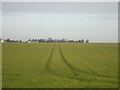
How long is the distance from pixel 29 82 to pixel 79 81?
10.6 feet

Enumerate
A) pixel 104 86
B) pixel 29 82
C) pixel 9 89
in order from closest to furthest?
pixel 9 89 → pixel 104 86 → pixel 29 82

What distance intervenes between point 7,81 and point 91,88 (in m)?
5.45

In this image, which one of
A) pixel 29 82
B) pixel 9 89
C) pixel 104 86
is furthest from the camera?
pixel 29 82

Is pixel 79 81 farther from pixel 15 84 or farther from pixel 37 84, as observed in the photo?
pixel 15 84

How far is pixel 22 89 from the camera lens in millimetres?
12469

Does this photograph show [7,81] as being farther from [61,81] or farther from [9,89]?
[61,81]

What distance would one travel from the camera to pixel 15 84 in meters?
13.6

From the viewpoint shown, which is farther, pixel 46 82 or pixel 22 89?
pixel 46 82

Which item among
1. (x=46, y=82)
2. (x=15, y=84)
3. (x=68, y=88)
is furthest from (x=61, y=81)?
(x=15, y=84)

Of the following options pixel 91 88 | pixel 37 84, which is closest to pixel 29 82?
pixel 37 84

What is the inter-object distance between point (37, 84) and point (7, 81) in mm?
2194

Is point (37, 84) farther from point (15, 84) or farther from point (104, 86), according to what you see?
point (104, 86)

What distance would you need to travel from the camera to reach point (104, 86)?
13.3 meters

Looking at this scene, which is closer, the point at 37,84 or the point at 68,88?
the point at 68,88
